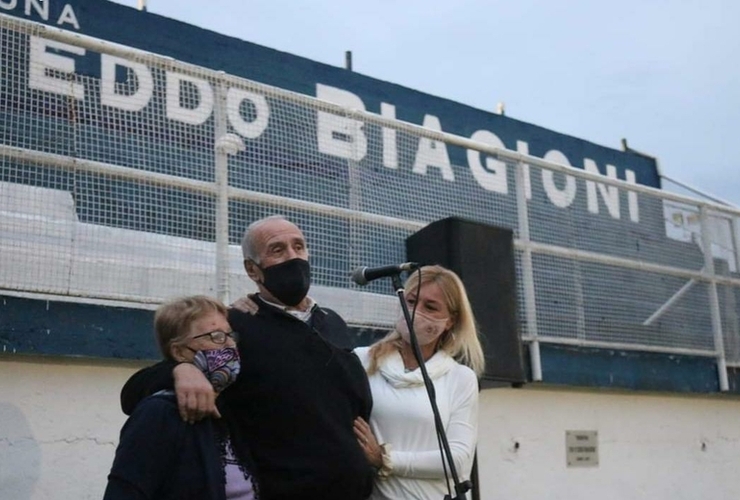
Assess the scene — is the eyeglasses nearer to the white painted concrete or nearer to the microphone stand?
the microphone stand

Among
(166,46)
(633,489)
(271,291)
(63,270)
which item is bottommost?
(633,489)

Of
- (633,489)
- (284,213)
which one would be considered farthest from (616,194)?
(284,213)

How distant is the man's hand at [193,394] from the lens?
8.29ft

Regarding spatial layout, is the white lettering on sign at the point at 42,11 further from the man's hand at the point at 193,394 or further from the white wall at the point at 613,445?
the man's hand at the point at 193,394

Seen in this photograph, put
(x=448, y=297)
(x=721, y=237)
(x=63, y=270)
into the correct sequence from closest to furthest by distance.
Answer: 1. (x=448, y=297)
2. (x=63, y=270)
3. (x=721, y=237)

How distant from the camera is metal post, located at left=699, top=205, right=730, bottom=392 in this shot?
7.18 meters

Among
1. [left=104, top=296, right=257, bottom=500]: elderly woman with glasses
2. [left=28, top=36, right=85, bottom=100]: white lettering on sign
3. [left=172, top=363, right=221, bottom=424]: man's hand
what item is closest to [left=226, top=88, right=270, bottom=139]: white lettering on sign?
[left=28, top=36, right=85, bottom=100]: white lettering on sign

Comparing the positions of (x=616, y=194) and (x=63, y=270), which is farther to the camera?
(x=616, y=194)

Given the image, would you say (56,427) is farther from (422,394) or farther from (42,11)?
(42,11)

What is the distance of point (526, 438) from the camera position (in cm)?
598

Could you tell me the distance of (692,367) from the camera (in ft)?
23.1

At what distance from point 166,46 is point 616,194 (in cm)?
322

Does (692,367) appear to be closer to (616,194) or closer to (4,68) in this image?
(616,194)

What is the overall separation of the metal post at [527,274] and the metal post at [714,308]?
6.14 feet
